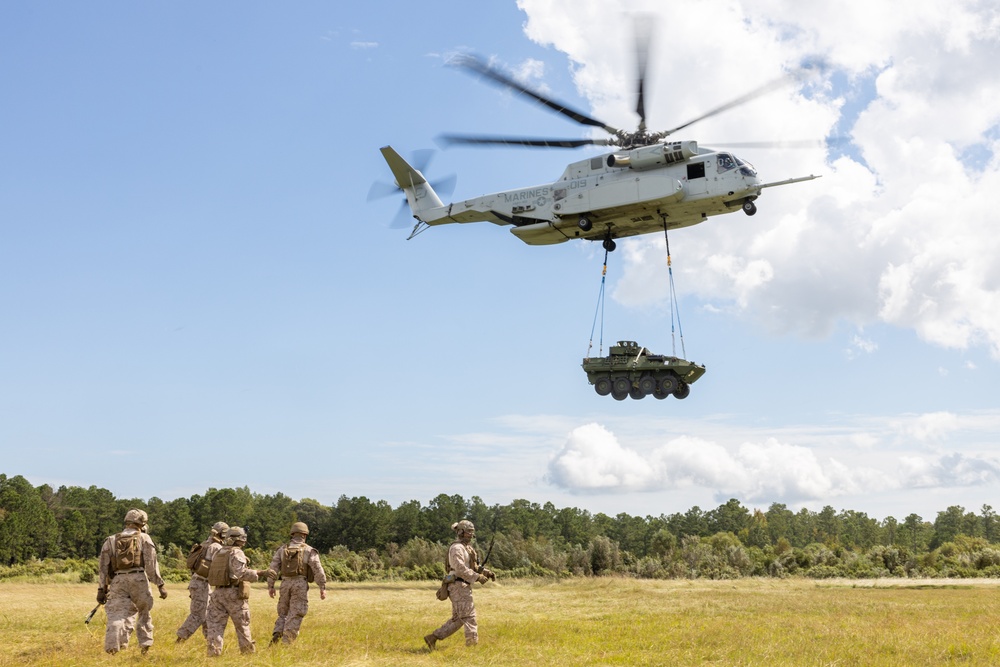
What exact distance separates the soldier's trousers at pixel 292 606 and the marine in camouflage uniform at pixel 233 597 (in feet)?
2.44

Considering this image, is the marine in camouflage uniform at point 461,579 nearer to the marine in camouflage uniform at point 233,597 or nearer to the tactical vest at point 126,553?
the marine in camouflage uniform at point 233,597

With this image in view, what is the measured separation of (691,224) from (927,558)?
2726cm

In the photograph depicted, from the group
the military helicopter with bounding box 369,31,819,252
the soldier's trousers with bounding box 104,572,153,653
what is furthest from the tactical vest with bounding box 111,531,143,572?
the military helicopter with bounding box 369,31,819,252

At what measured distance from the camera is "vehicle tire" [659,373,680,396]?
89.5ft

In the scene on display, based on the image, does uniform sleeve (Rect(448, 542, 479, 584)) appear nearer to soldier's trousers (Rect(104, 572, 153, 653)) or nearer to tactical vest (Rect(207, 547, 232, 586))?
tactical vest (Rect(207, 547, 232, 586))

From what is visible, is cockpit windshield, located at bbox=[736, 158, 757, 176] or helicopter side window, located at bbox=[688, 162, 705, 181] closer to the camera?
cockpit windshield, located at bbox=[736, 158, 757, 176]

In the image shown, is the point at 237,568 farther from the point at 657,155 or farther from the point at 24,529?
the point at 24,529

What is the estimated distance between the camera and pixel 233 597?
42.4 ft

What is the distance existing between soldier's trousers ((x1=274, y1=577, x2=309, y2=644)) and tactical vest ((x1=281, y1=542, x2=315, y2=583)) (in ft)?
0.47

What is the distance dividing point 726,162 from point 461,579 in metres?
16.2

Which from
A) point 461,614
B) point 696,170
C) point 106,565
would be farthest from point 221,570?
point 696,170

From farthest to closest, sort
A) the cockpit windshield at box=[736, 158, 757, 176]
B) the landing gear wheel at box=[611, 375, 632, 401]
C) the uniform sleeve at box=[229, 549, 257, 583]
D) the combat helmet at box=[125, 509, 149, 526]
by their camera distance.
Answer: the landing gear wheel at box=[611, 375, 632, 401] → the cockpit windshield at box=[736, 158, 757, 176] → the uniform sleeve at box=[229, 549, 257, 583] → the combat helmet at box=[125, 509, 149, 526]

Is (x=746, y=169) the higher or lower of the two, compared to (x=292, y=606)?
higher

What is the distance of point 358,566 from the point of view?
4331cm
